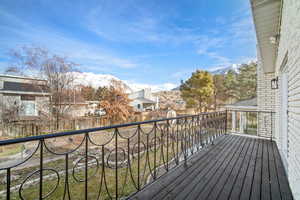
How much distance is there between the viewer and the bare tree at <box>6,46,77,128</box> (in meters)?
8.67

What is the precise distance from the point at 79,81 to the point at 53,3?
198 inches

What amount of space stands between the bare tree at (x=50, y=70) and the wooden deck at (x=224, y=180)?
8975mm

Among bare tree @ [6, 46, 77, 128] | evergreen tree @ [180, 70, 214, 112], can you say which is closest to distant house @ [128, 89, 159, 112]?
evergreen tree @ [180, 70, 214, 112]

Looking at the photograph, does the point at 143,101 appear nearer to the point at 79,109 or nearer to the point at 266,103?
the point at 79,109

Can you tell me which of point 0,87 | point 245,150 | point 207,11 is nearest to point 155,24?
point 207,11

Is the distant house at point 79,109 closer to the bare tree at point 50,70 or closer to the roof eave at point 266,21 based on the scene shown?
the bare tree at point 50,70

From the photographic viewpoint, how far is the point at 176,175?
7.02 feet

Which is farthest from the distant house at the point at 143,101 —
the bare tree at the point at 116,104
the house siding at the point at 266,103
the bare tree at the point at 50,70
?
the house siding at the point at 266,103

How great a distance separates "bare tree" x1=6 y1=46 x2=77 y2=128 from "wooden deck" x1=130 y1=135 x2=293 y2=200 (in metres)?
8.98

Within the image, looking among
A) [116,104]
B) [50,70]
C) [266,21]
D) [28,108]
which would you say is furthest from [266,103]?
[28,108]

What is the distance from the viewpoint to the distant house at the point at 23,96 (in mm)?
8867

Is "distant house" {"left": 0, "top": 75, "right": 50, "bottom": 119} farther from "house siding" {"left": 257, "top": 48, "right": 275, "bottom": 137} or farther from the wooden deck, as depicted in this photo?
"house siding" {"left": 257, "top": 48, "right": 275, "bottom": 137}

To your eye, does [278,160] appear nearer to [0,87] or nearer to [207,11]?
[207,11]

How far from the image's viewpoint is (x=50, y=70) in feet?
30.1
